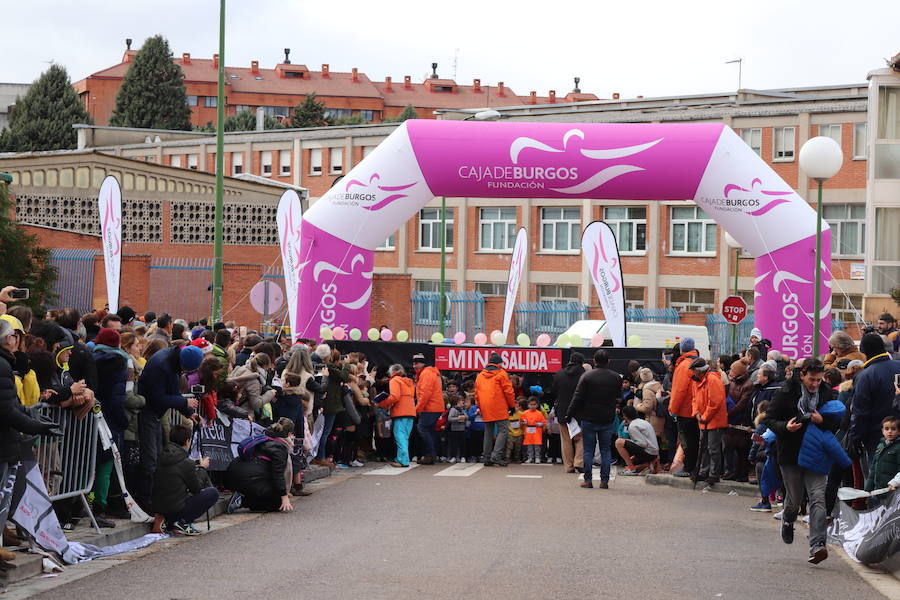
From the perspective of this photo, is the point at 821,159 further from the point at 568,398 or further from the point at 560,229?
the point at 560,229

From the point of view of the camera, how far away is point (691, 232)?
55312mm

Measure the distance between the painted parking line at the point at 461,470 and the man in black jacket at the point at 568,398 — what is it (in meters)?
1.38

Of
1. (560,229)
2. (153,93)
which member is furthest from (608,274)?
(153,93)

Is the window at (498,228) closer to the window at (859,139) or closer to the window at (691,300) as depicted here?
the window at (691,300)

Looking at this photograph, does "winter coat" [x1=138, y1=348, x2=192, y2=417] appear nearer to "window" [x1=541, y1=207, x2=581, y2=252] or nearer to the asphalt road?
the asphalt road

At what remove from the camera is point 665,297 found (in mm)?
56094

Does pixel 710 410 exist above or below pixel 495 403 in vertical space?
above

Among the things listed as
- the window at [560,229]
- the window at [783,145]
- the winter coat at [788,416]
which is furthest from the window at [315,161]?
the winter coat at [788,416]

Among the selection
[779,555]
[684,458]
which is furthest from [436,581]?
[684,458]

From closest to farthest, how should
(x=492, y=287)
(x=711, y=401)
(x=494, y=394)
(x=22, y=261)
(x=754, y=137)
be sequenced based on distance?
(x=711, y=401) → (x=494, y=394) → (x=22, y=261) → (x=754, y=137) → (x=492, y=287)

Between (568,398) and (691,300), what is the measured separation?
3753 centimetres

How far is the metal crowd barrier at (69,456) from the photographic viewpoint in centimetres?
1035

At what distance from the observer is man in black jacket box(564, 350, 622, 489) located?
54.5 feet

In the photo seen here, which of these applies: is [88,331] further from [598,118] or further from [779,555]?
[598,118]
